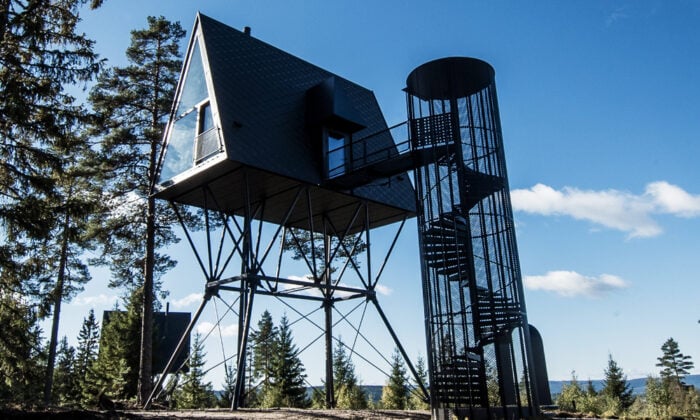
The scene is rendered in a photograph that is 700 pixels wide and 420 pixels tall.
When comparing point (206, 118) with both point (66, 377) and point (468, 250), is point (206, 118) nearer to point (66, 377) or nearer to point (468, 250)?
point (468, 250)

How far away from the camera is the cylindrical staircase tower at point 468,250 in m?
12.0

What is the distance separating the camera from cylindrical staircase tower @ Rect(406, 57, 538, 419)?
39.5 feet

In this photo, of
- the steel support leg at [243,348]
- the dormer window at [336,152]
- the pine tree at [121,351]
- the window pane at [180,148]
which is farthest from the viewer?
the pine tree at [121,351]

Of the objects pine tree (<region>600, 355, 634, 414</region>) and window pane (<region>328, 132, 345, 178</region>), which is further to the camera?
pine tree (<region>600, 355, 634, 414</region>)

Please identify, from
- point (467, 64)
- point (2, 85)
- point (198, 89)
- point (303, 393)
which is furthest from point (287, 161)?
point (303, 393)

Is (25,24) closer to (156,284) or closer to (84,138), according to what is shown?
(84,138)

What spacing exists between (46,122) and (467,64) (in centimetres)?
1004

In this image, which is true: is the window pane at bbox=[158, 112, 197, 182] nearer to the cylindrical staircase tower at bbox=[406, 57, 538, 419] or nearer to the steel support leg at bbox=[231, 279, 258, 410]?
the steel support leg at bbox=[231, 279, 258, 410]

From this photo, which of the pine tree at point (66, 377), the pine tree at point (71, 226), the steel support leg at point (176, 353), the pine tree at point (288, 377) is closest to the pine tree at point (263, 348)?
the pine tree at point (288, 377)

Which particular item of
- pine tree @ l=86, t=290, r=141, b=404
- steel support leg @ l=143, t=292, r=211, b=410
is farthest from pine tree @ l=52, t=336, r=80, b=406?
steel support leg @ l=143, t=292, r=211, b=410

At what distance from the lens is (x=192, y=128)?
15.4 meters

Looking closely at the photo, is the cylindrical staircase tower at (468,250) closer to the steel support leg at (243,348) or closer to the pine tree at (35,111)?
the steel support leg at (243,348)

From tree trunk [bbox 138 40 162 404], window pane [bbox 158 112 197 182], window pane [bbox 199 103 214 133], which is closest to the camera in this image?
window pane [bbox 199 103 214 133]

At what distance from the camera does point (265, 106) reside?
15.6 m
